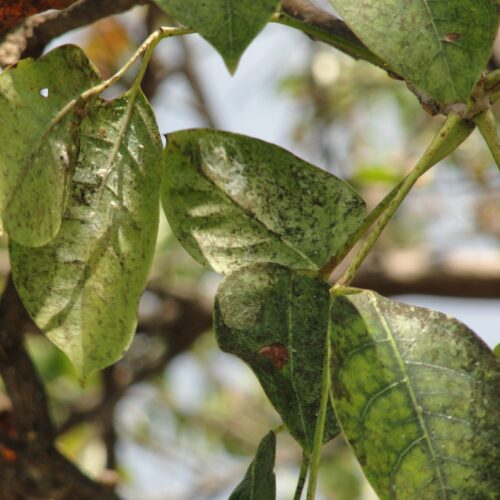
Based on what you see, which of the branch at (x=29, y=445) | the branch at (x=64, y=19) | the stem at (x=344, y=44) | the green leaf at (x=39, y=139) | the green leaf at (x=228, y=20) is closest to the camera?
the green leaf at (x=228, y=20)

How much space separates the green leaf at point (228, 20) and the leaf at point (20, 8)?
0.26m

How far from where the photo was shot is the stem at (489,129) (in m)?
0.69

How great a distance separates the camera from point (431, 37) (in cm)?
59

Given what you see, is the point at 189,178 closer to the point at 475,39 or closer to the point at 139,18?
the point at 475,39

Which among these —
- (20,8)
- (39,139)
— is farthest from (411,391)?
(20,8)

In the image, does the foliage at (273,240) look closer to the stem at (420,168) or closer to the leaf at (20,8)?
the stem at (420,168)

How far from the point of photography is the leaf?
801 mm

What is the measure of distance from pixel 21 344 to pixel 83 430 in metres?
1.18

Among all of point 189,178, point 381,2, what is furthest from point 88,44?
point 381,2

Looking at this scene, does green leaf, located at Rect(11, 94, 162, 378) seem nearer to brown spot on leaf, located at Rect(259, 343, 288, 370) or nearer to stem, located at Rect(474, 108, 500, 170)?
brown spot on leaf, located at Rect(259, 343, 288, 370)

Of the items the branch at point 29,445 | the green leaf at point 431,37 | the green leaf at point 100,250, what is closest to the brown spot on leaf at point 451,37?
the green leaf at point 431,37

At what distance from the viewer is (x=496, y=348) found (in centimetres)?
74

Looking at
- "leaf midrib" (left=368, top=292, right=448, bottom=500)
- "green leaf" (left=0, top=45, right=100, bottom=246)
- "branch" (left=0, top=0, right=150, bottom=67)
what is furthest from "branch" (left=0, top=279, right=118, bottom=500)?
"leaf midrib" (left=368, top=292, right=448, bottom=500)

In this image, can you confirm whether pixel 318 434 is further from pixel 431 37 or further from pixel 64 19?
pixel 64 19
